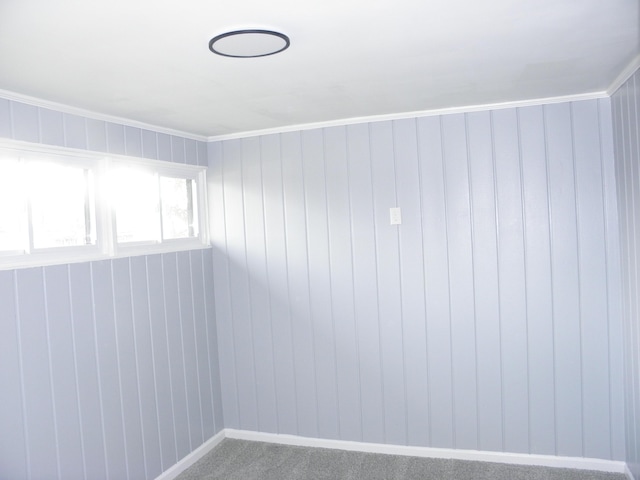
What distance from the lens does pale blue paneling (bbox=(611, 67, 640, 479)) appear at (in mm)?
2699

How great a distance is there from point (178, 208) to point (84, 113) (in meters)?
1.07

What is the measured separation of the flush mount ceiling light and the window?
1.25 meters

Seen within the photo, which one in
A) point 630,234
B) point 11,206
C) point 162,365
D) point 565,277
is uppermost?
point 11,206

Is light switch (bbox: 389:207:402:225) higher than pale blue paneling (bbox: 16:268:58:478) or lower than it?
higher

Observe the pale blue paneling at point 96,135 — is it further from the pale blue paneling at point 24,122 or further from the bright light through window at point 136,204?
the pale blue paneling at point 24,122

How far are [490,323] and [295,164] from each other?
1.72 meters

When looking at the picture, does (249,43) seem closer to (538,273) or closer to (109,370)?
(109,370)

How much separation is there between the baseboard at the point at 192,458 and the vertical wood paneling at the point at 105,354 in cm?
4

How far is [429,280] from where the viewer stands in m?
3.52

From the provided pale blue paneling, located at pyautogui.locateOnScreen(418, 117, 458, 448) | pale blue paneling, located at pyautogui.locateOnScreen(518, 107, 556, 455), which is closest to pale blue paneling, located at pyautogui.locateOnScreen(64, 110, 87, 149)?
pale blue paneling, located at pyautogui.locateOnScreen(418, 117, 458, 448)

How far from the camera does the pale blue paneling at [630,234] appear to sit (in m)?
2.70

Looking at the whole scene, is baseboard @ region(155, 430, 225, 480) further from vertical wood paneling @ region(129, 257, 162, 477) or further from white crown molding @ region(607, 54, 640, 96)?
white crown molding @ region(607, 54, 640, 96)

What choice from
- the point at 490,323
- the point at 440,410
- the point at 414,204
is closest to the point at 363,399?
the point at 440,410

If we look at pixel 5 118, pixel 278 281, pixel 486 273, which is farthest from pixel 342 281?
pixel 5 118
